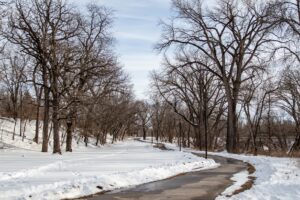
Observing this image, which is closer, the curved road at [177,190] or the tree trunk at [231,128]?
the curved road at [177,190]

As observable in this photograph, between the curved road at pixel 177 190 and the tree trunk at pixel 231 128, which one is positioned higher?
the tree trunk at pixel 231 128

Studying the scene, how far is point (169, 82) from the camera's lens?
5941 cm

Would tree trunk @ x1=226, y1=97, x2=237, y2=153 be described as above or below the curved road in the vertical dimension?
above

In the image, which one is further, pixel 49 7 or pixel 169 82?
pixel 169 82

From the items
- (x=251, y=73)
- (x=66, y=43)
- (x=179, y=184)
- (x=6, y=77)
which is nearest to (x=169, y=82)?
(x=251, y=73)

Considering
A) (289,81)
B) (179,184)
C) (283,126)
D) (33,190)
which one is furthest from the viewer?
(283,126)

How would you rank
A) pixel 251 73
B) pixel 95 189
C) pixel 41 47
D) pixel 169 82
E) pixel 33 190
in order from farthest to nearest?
pixel 169 82 → pixel 251 73 → pixel 41 47 → pixel 95 189 → pixel 33 190

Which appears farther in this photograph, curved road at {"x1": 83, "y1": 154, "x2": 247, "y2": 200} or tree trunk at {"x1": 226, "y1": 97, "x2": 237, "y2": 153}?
tree trunk at {"x1": 226, "y1": 97, "x2": 237, "y2": 153}

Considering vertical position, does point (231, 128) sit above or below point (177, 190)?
above

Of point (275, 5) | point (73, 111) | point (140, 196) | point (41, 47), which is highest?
point (275, 5)

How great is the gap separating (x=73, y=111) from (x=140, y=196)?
942 inches

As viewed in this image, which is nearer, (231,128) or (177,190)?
(177,190)

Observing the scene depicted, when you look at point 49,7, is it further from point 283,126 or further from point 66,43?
point 283,126

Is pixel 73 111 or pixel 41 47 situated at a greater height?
pixel 41 47
